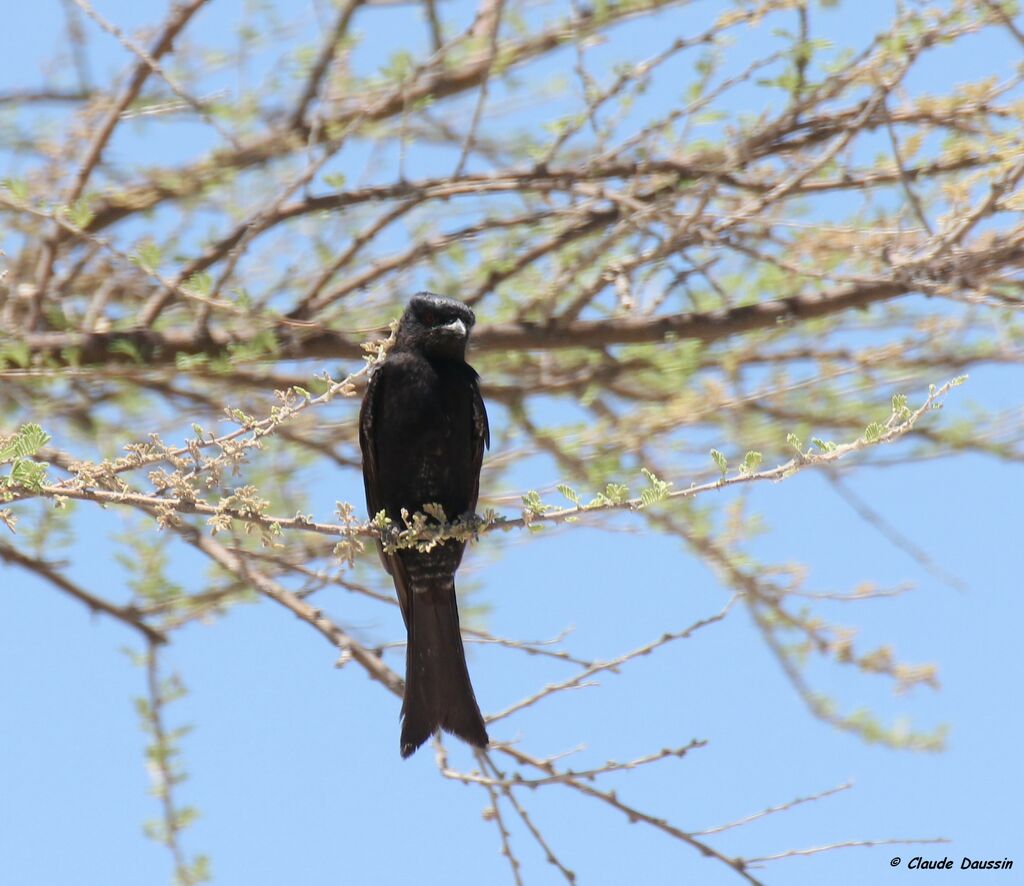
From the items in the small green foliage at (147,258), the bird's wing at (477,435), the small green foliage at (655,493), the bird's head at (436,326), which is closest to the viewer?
the small green foliage at (655,493)

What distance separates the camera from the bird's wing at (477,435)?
182 inches

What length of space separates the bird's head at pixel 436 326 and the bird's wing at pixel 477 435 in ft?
0.48

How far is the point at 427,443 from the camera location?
4.53m

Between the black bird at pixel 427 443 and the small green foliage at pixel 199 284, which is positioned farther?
the black bird at pixel 427 443

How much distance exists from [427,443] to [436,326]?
39cm

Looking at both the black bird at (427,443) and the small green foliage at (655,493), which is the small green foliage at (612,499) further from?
the black bird at (427,443)

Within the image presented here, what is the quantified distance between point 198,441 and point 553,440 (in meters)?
2.31

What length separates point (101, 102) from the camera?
5.32 meters

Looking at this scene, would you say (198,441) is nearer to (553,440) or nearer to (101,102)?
(553,440)

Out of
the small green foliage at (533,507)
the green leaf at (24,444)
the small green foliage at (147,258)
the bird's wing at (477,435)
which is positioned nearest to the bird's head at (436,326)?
the bird's wing at (477,435)

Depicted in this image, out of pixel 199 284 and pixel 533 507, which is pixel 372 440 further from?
pixel 533 507

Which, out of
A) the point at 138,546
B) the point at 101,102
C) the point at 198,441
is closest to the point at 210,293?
the point at 138,546

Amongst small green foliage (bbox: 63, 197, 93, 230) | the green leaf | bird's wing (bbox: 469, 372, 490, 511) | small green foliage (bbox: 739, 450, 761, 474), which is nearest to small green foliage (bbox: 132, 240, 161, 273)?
small green foliage (bbox: 63, 197, 93, 230)

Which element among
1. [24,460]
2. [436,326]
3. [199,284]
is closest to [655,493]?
[24,460]
